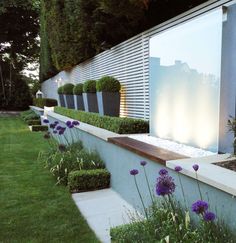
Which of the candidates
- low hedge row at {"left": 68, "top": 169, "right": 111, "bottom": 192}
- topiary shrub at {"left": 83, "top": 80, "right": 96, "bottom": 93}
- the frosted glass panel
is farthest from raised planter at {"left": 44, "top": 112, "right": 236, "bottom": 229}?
topiary shrub at {"left": 83, "top": 80, "right": 96, "bottom": 93}

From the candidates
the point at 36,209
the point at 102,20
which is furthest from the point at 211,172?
the point at 102,20

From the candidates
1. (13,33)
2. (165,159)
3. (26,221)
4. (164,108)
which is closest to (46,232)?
(26,221)

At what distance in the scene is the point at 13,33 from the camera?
25.5 m

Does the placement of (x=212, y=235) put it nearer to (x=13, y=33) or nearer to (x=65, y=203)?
(x=65, y=203)

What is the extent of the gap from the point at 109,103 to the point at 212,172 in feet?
16.4

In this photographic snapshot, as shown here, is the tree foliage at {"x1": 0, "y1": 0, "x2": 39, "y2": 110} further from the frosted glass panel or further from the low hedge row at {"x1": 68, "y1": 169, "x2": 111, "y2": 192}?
the low hedge row at {"x1": 68, "y1": 169, "x2": 111, "y2": 192}

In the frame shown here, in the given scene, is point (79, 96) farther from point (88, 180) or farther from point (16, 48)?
point (16, 48)

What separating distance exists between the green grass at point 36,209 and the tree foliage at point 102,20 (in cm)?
326

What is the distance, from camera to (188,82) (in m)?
4.15

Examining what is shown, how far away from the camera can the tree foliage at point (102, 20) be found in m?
6.32

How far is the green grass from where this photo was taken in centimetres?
316

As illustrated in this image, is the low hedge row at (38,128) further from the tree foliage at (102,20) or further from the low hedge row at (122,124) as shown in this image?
the low hedge row at (122,124)

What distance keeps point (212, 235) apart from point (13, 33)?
2579cm

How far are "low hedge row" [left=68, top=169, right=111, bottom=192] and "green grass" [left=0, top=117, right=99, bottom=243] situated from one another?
0.51 ft
